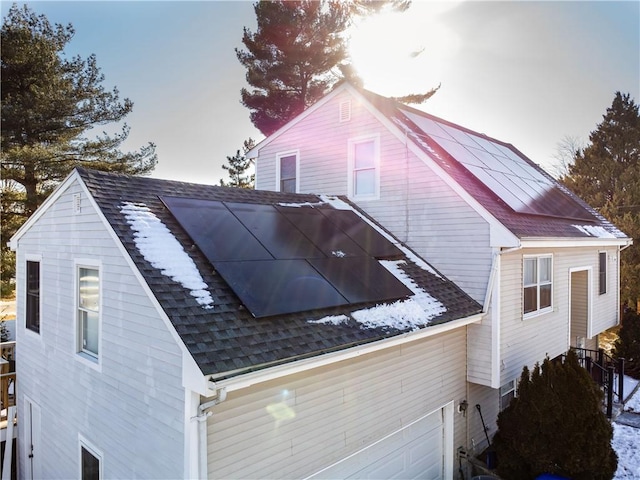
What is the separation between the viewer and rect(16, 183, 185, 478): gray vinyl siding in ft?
14.8

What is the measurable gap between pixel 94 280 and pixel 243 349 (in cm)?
297

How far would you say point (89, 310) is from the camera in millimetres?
6031

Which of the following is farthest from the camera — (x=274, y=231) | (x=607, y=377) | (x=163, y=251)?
(x=607, y=377)

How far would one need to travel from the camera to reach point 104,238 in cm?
547

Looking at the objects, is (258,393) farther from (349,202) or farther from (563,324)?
(563,324)

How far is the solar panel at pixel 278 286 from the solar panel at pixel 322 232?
3.16ft

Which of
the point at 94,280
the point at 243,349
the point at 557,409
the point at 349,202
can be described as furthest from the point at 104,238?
the point at 557,409

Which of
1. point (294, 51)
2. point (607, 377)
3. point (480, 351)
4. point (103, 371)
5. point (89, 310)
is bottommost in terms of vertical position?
point (607, 377)

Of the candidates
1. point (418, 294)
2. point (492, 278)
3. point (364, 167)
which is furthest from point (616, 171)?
point (418, 294)

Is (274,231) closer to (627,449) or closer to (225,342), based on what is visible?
(225,342)

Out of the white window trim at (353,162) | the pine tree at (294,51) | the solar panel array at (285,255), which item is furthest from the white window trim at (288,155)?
the pine tree at (294,51)

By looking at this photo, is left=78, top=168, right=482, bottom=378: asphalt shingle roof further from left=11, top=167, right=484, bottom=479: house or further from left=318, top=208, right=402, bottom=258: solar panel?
left=318, top=208, right=402, bottom=258: solar panel

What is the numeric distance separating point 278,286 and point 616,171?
81.4 ft

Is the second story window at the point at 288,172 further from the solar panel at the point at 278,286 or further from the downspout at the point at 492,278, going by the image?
the downspout at the point at 492,278
